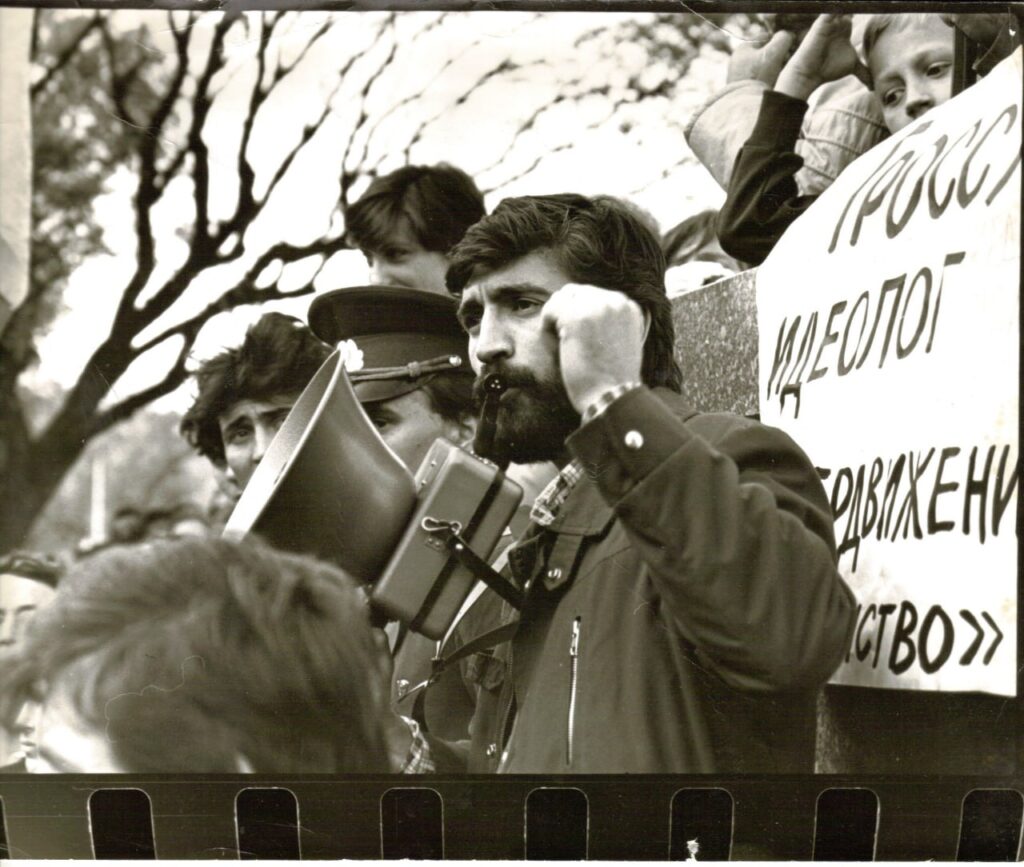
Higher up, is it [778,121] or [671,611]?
Answer: [778,121]

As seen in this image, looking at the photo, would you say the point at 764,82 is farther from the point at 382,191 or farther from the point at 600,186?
the point at 382,191

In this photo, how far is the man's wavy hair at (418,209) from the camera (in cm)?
414

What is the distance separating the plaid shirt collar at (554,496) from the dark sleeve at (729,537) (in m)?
0.13

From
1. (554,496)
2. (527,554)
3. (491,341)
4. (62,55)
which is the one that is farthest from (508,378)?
(62,55)

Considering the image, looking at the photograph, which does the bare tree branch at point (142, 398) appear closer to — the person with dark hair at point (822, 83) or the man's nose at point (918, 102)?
the person with dark hair at point (822, 83)

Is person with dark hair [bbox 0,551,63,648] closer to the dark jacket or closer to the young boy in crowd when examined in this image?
the dark jacket

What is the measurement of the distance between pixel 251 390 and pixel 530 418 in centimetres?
79

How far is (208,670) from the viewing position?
13.2 feet

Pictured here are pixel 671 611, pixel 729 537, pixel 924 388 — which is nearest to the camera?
pixel 729 537

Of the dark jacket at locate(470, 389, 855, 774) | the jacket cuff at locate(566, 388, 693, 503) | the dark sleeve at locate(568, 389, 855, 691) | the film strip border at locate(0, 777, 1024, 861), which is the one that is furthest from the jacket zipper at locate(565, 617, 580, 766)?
the jacket cuff at locate(566, 388, 693, 503)

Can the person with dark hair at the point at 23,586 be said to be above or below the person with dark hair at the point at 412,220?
below

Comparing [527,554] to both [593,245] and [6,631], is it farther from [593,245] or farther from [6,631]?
[6,631]

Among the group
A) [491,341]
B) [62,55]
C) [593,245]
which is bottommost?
[491,341]

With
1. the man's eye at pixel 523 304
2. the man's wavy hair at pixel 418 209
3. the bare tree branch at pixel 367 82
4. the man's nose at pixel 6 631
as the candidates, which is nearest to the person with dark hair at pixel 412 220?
the man's wavy hair at pixel 418 209
